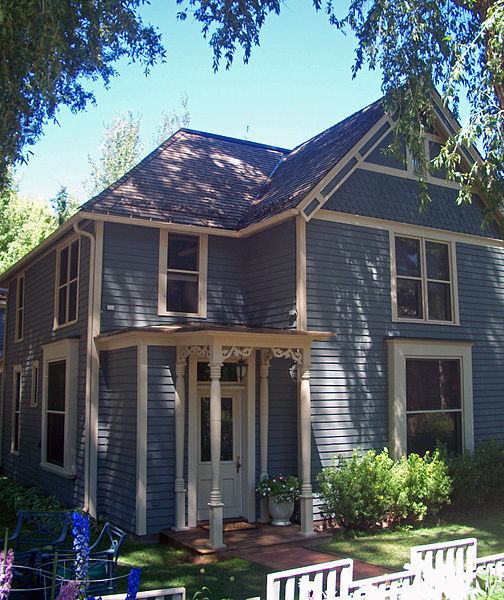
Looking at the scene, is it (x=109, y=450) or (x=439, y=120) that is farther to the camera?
(x=439, y=120)

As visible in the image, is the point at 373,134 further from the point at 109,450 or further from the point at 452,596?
the point at 452,596

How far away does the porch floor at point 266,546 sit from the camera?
8.53m

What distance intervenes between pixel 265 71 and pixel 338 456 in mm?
7544

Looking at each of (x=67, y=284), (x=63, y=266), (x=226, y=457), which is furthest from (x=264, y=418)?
(x=63, y=266)

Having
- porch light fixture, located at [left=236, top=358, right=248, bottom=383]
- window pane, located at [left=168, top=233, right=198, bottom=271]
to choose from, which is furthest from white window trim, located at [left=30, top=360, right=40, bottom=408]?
porch light fixture, located at [left=236, top=358, right=248, bottom=383]

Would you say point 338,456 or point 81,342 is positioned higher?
point 81,342

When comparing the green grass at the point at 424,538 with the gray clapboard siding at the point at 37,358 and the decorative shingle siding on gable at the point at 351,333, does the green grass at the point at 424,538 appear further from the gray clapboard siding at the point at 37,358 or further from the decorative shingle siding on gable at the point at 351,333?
the gray clapboard siding at the point at 37,358

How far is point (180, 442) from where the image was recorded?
10258mm

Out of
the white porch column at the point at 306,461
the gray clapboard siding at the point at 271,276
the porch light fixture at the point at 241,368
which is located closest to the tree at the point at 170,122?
the gray clapboard siding at the point at 271,276

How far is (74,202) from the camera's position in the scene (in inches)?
1715

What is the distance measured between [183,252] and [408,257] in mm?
4542

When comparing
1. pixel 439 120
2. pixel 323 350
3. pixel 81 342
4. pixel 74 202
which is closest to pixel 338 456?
pixel 323 350

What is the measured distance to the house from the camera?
33.8ft

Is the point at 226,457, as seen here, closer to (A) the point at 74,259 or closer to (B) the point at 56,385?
(B) the point at 56,385
